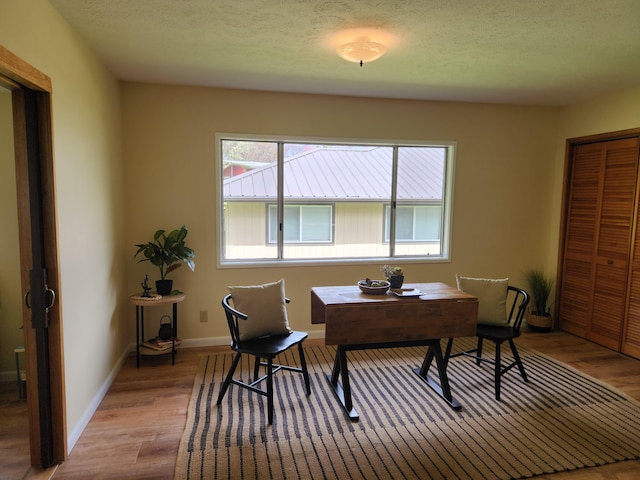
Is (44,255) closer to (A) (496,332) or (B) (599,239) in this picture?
(A) (496,332)

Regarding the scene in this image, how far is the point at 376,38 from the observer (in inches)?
92.7

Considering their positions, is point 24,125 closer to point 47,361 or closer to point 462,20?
point 47,361

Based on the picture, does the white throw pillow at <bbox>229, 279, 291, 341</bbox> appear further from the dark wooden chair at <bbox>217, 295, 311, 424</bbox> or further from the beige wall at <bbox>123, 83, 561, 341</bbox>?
the beige wall at <bbox>123, 83, 561, 341</bbox>

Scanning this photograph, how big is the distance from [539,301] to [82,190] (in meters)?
4.29

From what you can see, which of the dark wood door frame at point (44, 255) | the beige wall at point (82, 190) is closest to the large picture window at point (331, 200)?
the beige wall at point (82, 190)

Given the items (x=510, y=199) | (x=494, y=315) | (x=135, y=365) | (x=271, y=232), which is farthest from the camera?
(x=510, y=199)

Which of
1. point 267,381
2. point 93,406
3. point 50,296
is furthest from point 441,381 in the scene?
→ point 50,296

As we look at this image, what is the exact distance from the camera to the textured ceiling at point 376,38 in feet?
6.59

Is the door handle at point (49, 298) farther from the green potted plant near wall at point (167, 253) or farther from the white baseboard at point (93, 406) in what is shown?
the green potted plant near wall at point (167, 253)

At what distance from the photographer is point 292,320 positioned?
12.6ft

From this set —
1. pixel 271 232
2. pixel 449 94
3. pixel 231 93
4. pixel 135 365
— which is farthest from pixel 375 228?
pixel 135 365

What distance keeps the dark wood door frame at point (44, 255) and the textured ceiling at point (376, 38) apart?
21.6 inches

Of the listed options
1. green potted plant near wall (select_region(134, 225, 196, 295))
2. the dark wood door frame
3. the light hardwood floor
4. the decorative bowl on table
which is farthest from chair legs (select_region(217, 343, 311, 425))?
green potted plant near wall (select_region(134, 225, 196, 295))

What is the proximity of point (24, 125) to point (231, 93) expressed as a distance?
193cm
